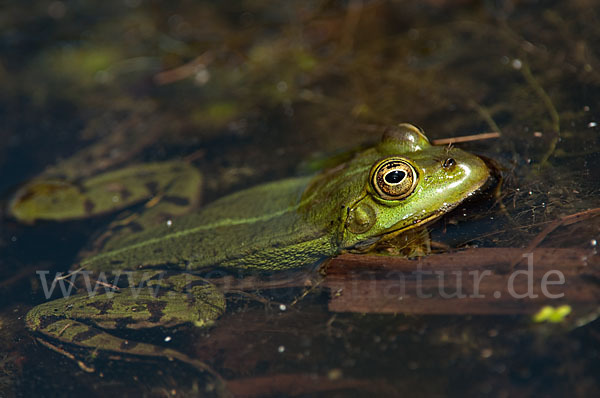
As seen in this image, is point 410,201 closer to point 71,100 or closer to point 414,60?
point 414,60

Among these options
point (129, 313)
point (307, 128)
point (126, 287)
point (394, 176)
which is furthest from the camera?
point (307, 128)

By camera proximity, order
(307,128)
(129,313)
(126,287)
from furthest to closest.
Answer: (307,128) → (126,287) → (129,313)

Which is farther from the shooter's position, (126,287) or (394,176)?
(126,287)

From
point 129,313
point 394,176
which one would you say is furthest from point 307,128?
point 129,313

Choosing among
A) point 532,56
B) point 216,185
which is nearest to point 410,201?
point 216,185

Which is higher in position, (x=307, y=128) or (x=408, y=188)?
(x=307, y=128)

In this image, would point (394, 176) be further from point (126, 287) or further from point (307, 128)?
point (126, 287)

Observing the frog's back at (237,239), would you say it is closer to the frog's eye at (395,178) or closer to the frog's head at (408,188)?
the frog's head at (408,188)
